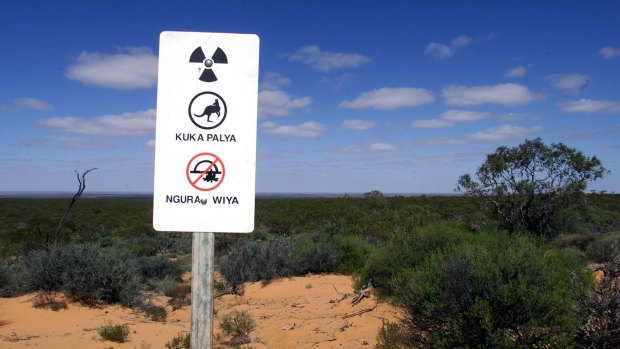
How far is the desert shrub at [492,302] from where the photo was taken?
4.73 m

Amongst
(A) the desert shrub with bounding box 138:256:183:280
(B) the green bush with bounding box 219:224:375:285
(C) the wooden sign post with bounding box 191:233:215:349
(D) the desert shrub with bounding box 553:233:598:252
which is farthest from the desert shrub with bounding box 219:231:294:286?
(C) the wooden sign post with bounding box 191:233:215:349

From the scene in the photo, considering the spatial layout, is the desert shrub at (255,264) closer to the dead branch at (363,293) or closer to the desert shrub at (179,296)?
the desert shrub at (179,296)

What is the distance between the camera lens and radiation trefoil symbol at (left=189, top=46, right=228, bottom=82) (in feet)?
7.70

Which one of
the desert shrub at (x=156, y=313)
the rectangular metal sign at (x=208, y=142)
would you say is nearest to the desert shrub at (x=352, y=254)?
the desert shrub at (x=156, y=313)

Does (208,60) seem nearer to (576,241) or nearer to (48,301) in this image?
(48,301)

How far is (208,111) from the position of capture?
2.32 m

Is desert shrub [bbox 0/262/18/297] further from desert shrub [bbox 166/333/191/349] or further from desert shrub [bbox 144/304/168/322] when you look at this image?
desert shrub [bbox 166/333/191/349]

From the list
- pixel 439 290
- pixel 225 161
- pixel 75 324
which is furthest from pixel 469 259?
pixel 75 324

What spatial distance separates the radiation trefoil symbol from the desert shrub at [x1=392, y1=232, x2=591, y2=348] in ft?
12.4

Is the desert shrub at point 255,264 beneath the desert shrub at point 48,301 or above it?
above

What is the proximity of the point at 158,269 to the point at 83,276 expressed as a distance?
5279 millimetres

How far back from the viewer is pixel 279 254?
14.5 meters

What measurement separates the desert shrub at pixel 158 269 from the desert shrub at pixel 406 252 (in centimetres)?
794

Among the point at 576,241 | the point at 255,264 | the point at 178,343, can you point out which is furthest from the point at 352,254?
the point at 576,241
